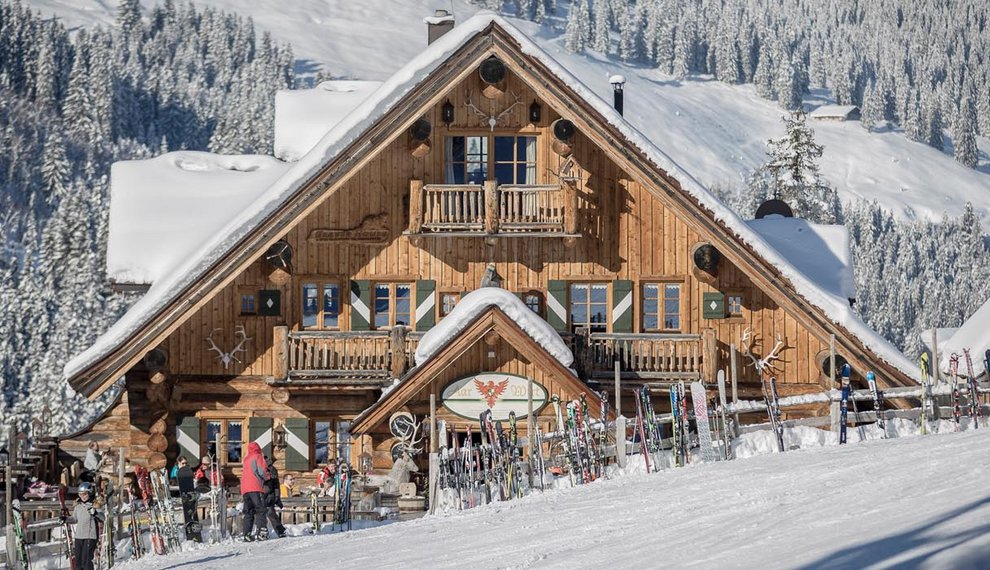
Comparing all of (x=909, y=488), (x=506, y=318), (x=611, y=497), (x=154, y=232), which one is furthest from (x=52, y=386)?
(x=909, y=488)

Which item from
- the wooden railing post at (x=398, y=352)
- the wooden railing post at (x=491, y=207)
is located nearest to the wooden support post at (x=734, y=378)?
the wooden railing post at (x=491, y=207)

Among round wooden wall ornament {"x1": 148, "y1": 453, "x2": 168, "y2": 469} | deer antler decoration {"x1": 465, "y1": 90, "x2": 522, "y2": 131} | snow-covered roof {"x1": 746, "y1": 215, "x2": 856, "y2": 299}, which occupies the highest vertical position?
deer antler decoration {"x1": 465, "y1": 90, "x2": 522, "y2": 131}

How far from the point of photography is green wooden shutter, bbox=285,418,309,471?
31.1 m

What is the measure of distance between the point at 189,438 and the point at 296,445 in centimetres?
194

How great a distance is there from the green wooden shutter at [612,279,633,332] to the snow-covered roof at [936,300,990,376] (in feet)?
34.1

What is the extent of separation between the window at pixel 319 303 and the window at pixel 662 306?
5.70m

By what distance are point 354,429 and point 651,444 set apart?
5.87m

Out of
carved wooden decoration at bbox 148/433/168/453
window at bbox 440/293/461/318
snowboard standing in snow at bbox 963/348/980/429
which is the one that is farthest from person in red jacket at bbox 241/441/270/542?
snowboard standing in snow at bbox 963/348/980/429

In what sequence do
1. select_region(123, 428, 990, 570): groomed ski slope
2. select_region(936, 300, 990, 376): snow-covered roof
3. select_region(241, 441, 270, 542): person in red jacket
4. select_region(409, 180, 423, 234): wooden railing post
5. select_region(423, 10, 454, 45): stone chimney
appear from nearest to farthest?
select_region(123, 428, 990, 570): groomed ski slope < select_region(241, 441, 270, 542): person in red jacket < select_region(409, 180, 423, 234): wooden railing post < select_region(423, 10, 454, 45): stone chimney < select_region(936, 300, 990, 376): snow-covered roof

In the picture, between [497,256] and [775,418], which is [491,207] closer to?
[497,256]

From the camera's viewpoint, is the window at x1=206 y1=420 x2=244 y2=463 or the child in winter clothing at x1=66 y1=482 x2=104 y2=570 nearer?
the child in winter clothing at x1=66 y1=482 x2=104 y2=570

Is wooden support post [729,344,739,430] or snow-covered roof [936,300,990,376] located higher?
snow-covered roof [936,300,990,376]

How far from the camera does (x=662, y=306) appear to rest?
103 ft

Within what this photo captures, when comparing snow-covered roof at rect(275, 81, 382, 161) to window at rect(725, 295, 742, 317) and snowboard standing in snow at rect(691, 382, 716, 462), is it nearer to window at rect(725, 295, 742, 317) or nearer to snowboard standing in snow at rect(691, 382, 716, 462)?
window at rect(725, 295, 742, 317)
